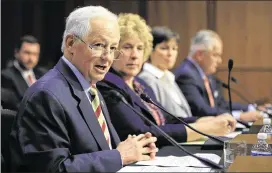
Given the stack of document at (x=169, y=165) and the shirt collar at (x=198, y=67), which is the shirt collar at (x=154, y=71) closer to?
the shirt collar at (x=198, y=67)

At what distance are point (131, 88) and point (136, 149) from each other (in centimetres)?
87

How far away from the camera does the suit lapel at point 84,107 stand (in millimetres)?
2031

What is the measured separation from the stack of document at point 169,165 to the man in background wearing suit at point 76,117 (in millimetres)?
54

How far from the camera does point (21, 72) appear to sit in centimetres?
573

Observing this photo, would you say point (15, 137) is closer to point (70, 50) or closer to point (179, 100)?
point (70, 50)

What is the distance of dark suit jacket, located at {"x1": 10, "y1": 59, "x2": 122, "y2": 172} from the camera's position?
1.83 meters

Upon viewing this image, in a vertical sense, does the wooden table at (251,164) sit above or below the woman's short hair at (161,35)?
below

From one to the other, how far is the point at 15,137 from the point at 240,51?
5004mm

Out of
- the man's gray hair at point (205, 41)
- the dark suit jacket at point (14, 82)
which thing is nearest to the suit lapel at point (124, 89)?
the man's gray hair at point (205, 41)

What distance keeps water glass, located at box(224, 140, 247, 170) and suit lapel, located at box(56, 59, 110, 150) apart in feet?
1.46

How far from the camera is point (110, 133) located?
227cm

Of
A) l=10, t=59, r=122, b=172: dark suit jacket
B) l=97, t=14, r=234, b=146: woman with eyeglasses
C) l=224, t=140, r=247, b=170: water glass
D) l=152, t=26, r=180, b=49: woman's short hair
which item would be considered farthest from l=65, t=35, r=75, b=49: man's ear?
l=152, t=26, r=180, b=49: woman's short hair

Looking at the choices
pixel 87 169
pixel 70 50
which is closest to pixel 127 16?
pixel 70 50

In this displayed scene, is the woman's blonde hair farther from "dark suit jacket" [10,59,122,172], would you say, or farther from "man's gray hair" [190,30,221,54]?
"man's gray hair" [190,30,221,54]
